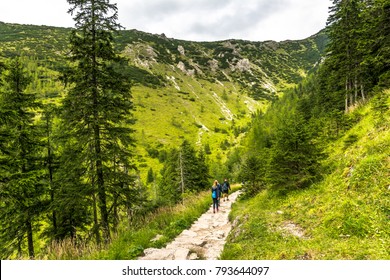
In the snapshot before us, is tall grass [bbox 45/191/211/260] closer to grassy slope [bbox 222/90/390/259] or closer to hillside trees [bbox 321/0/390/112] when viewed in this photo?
grassy slope [bbox 222/90/390/259]

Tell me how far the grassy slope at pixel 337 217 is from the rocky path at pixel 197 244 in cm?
72

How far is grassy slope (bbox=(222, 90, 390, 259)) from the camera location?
605cm

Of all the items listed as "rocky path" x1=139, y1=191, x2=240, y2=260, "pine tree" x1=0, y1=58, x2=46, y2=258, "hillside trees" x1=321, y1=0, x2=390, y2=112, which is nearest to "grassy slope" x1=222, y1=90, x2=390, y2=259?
"rocky path" x1=139, y1=191, x2=240, y2=260

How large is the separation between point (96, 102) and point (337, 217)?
1219 cm

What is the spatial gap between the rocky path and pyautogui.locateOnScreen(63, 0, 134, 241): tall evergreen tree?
4677 mm

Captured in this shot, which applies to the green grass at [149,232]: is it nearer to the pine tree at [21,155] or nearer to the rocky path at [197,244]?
the rocky path at [197,244]

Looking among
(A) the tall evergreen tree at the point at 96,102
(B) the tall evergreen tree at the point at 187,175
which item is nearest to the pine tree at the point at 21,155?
(A) the tall evergreen tree at the point at 96,102

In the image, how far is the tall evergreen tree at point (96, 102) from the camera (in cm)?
1239

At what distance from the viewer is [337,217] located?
308 inches

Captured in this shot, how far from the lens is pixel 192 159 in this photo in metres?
40.4

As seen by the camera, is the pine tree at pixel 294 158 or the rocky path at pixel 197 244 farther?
the pine tree at pixel 294 158

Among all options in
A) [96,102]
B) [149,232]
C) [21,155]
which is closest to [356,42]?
[96,102]

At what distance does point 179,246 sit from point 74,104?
29.6 ft

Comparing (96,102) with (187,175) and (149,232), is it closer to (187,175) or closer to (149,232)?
(149,232)
